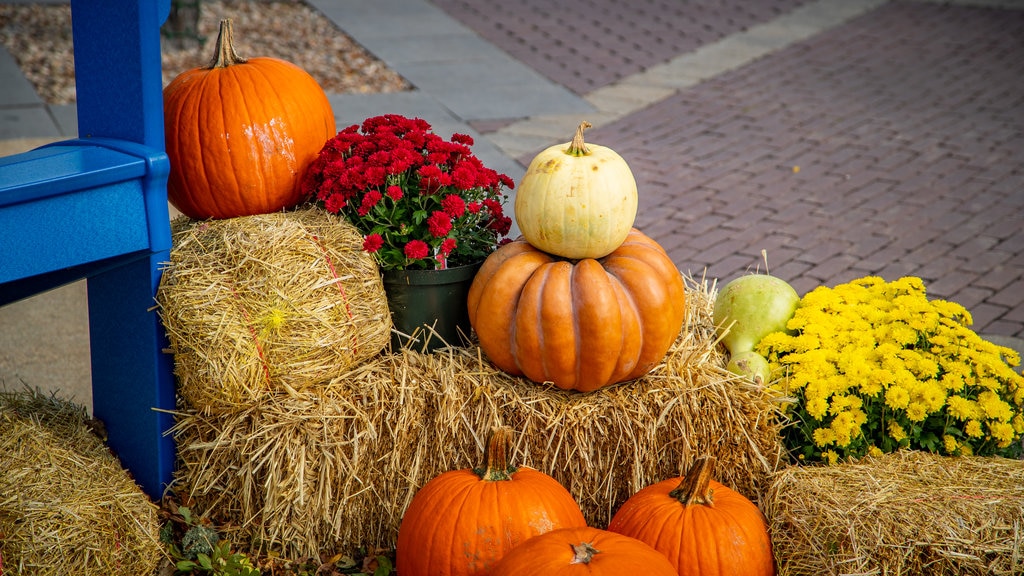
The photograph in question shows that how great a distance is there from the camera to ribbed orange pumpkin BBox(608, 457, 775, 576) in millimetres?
2639

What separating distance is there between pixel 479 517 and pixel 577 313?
27.7 inches

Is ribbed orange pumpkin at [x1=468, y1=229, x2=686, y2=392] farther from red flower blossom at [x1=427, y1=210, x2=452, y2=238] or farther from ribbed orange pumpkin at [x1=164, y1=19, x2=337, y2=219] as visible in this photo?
ribbed orange pumpkin at [x1=164, y1=19, x2=337, y2=219]

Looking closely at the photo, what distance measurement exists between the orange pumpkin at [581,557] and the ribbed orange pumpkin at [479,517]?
132 millimetres

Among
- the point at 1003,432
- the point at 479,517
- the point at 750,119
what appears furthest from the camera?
the point at 750,119

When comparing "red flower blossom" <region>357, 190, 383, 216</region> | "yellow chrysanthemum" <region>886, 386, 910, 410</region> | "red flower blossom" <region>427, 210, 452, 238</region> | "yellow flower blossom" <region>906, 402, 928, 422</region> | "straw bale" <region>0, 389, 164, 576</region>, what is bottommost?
"straw bale" <region>0, 389, 164, 576</region>

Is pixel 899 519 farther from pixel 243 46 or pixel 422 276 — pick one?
pixel 243 46

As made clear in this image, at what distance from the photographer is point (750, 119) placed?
7.50 m

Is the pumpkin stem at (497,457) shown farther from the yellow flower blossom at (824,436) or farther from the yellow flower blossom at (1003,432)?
the yellow flower blossom at (1003,432)

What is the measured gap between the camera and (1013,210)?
5984 mm

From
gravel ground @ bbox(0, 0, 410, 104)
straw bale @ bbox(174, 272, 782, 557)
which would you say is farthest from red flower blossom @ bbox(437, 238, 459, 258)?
gravel ground @ bbox(0, 0, 410, 104)

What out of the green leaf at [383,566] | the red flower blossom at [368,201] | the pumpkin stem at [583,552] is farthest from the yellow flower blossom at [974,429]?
the red flower blossom at [368,201]

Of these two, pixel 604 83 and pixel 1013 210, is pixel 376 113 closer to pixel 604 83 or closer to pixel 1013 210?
pixel 604 83

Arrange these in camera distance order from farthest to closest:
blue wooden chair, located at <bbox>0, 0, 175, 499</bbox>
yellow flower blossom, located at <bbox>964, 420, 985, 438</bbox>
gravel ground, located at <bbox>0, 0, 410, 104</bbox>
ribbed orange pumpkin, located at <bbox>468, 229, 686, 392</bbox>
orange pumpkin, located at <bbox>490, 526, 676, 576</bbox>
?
gravel ground, located at <bbox>0, 0, 410, 104</bbox>, yellow flower blossom, located at <bbox>964, 420, 985, 438</bbox>, ribbed orange pumpkin, located at <bbox>468, 229, 686, 392</bbox>, blue wooden chair, located at <bbox>0, 0, 175, 499</bbox>, orange pumpkin, located at <bbox>490, 526, 676, 576</bbox>

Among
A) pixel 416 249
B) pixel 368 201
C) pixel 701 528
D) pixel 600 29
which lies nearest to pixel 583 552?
pixel 701 528
